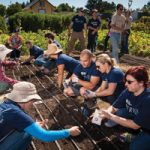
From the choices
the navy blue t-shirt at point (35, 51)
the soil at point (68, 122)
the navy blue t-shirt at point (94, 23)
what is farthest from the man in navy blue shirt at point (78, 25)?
the soil at point (68, 122)

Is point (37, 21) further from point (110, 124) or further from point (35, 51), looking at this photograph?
point (110, 124)

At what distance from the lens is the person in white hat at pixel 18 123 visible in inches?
140

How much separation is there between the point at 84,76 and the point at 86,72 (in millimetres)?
103

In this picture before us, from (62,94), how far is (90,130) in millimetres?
2193

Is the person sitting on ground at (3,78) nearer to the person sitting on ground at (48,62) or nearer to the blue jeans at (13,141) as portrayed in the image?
the person sitting on ground at (48,62)

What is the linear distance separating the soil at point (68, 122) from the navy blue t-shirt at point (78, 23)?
12.8 ft

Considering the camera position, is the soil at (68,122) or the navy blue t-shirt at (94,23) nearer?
the soil at (68,122)

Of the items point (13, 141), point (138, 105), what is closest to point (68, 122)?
point (138, 105)

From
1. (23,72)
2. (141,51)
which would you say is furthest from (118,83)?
(141,51)

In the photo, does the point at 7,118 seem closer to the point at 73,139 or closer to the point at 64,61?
the point at 73,139

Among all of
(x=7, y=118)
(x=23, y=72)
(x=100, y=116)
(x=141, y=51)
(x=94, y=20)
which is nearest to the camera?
(x=7, y=118)

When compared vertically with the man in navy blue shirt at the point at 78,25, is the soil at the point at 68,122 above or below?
below

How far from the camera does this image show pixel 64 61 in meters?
7.36

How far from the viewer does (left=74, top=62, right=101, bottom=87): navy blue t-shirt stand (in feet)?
21.1
